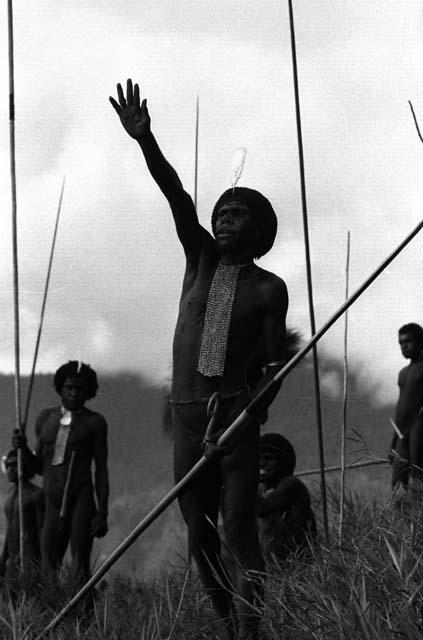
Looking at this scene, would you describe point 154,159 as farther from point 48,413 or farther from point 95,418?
point 48,413

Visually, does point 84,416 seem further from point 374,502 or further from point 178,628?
point 178,628

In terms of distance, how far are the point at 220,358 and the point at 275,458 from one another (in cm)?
251

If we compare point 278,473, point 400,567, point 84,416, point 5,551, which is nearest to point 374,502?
point 278,473

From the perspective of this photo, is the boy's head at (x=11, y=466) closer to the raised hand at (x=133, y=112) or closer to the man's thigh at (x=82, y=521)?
the man's thigh at (x=82, y=521)

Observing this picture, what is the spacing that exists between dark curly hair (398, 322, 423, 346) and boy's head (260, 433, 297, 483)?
1.83 metres

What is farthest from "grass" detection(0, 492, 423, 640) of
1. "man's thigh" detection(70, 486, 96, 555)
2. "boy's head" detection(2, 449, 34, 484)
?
"boy's head" detection(2, 449, 34, 484)

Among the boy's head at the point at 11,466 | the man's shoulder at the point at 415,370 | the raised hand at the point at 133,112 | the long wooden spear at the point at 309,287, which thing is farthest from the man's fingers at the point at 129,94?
the man's shoulder at the point at 415,370

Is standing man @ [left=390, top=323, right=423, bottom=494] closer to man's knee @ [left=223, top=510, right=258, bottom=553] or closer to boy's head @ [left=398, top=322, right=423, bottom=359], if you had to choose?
boy's head @ [left=398, top=322, right=423, bottom=359]

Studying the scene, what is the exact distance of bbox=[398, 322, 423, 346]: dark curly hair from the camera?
8.58 metres

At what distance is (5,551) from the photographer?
843 cm

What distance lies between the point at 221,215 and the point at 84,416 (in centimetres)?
267

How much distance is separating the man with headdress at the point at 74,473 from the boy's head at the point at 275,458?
838 mm

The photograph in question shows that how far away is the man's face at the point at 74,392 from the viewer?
23.3 feet

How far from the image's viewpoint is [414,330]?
858 cm
